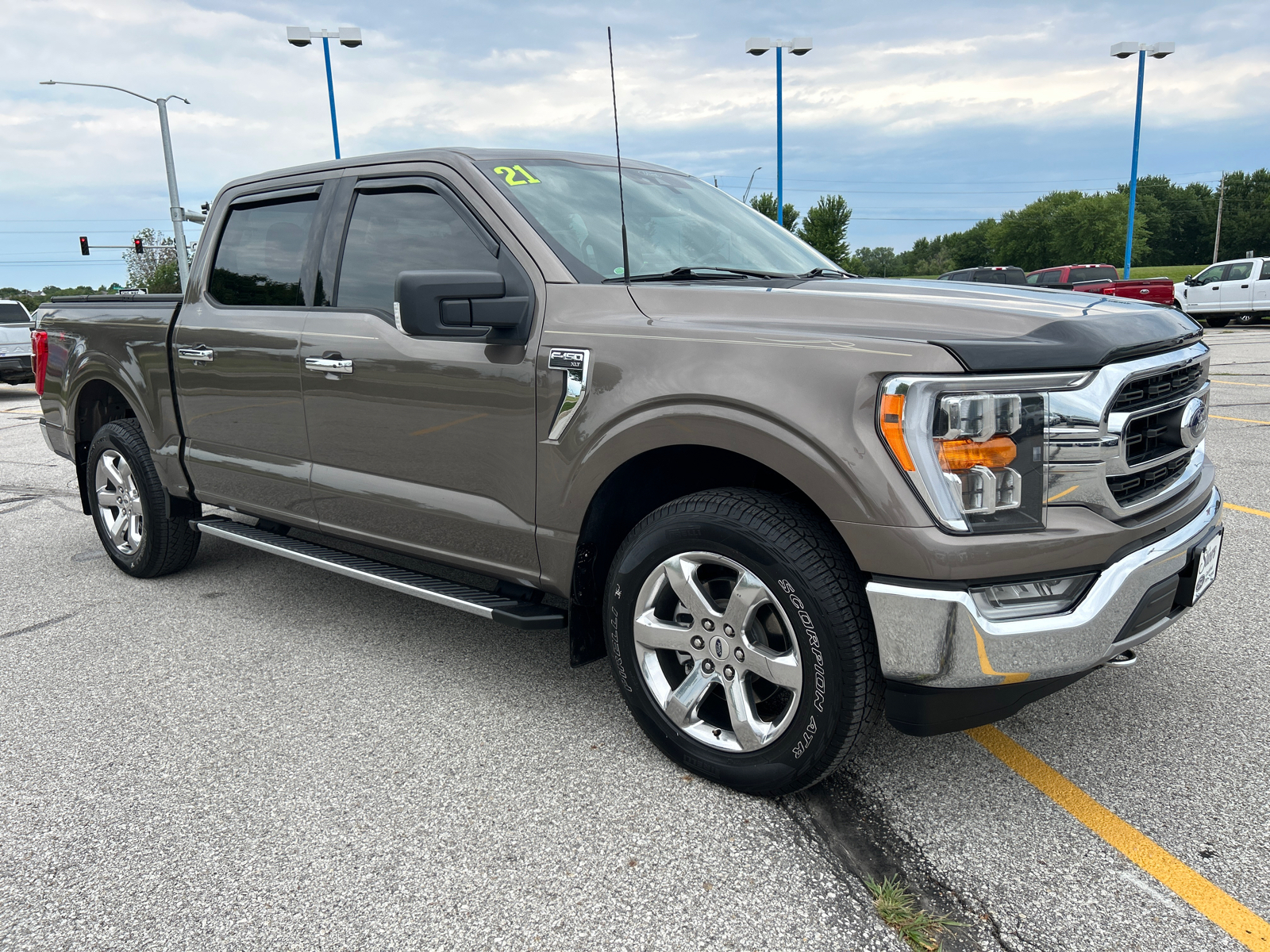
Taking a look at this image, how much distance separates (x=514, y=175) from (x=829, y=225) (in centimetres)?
4336

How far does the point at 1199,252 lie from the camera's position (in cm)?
11419

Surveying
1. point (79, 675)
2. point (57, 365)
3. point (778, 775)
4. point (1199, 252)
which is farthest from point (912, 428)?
point (1199, 252)

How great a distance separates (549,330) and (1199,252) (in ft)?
438

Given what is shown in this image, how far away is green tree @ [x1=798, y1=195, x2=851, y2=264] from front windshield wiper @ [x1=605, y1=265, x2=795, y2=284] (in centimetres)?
4118

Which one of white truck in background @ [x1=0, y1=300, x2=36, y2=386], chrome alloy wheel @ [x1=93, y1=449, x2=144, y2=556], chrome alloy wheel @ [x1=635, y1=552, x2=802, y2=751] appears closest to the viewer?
chrome alloy wheel @ [x1=635, y1=552, x2=802, y2=751]

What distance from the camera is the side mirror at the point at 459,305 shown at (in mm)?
2736

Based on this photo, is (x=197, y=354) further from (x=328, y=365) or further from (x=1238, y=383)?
(x=1238, y=383)

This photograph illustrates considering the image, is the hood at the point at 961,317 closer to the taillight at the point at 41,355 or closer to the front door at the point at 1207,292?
the taillight at the point at 41,355

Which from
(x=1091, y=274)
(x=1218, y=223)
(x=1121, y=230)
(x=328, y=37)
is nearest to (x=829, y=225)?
(x=1091, y=274)

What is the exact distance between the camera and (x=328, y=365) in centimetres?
361

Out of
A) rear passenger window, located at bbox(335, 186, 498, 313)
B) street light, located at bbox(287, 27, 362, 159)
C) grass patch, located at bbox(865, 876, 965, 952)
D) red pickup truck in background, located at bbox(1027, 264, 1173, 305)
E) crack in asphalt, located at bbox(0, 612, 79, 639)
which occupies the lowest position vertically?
crack in asphalt, located at bbox(0, 612, 79, 639)

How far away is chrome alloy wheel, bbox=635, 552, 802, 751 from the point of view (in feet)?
8.38

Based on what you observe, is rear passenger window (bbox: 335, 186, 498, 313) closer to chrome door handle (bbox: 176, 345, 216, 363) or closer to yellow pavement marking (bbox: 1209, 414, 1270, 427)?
chrome door handle (bbox: 176, 345, 216, 363)

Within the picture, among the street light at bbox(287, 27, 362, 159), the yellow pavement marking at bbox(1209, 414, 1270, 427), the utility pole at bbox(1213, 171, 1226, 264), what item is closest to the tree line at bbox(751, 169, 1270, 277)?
the utility pole at bbox(1213, 171, 1226, 264)
